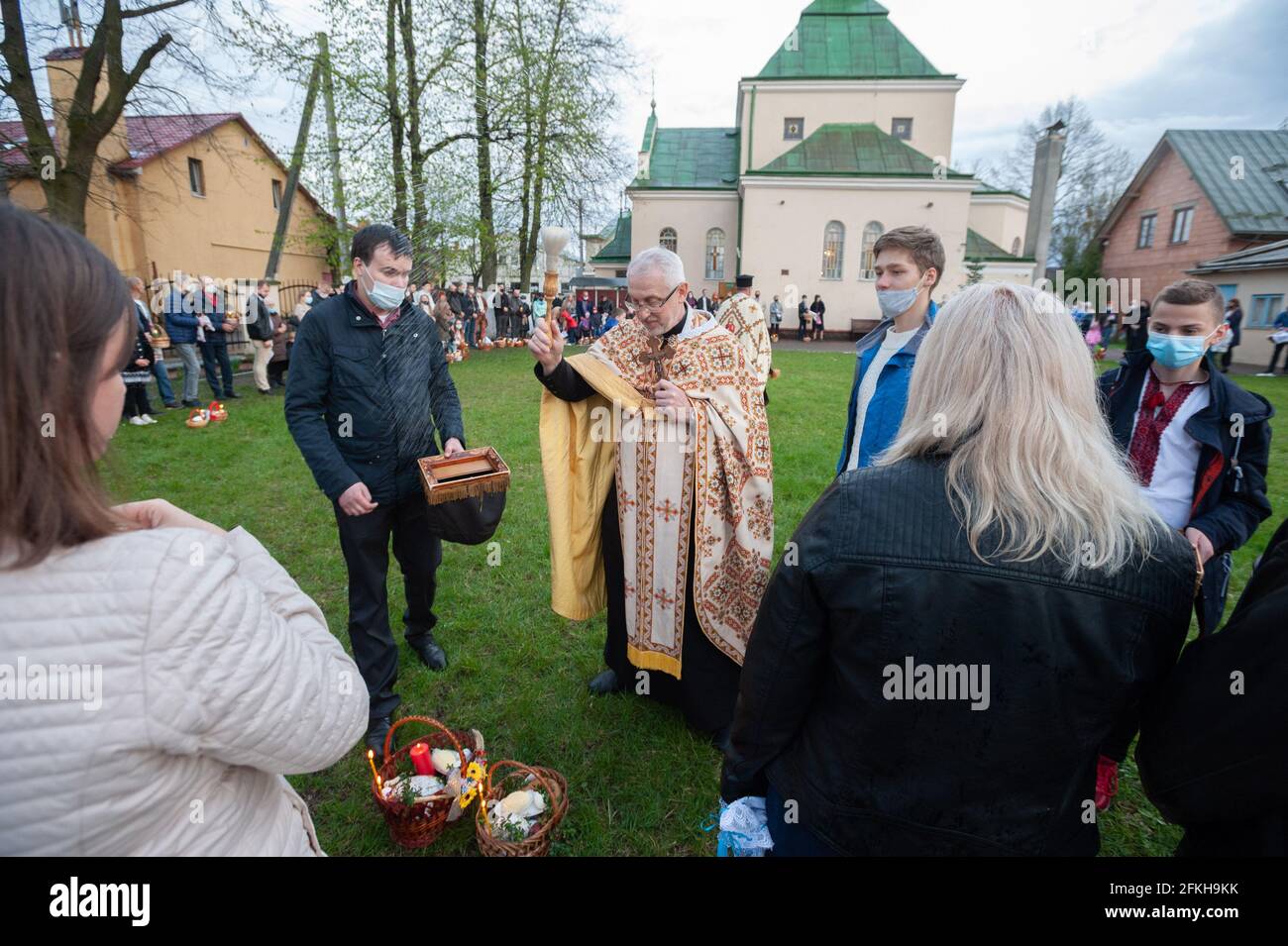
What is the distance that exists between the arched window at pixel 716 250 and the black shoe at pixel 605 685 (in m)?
31.1

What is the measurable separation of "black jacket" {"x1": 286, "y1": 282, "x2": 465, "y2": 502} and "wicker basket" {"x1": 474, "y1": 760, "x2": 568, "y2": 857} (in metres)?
1.43

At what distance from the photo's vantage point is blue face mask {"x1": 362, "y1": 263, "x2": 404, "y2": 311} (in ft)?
10.2

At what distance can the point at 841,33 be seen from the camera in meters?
33.2

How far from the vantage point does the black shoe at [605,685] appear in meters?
3.70

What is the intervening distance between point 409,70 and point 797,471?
16902 millimetres

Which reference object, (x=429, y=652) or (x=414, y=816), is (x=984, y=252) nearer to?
(x=429, y=652)

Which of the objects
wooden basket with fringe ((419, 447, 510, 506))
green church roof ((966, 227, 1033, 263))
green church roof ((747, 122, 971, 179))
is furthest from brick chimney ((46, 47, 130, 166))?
green church roof ((966, 227, 1033, 263))

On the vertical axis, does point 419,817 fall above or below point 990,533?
below

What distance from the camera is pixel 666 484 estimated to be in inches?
124

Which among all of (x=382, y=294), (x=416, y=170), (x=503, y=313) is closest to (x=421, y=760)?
(x=382, y=294)

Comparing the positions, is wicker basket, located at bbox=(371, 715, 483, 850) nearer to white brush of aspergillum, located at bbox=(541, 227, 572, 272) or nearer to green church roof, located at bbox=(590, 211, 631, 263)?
white brush of aspergillum, located at bbox=(541, 227, 572, 272)

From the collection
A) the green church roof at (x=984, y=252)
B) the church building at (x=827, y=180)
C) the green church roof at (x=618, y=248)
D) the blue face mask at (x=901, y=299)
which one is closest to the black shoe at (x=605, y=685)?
the blue face mask at (x=901, y=299)
